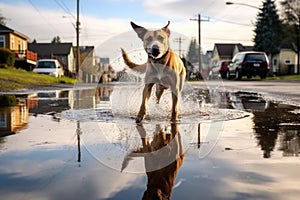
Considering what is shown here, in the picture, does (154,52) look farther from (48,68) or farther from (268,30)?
(268,30)

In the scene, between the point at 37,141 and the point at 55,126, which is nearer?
the point at 37,141

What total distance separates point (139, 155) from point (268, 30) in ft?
196

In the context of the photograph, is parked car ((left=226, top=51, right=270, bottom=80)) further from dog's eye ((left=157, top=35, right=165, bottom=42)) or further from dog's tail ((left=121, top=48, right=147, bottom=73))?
dog's eye ((left=157, top=35, right=165, bottom=42))

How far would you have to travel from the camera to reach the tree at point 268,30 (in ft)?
194

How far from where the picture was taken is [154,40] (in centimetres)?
513

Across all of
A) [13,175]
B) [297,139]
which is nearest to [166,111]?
[297,139]

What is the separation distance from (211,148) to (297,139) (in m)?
1.04

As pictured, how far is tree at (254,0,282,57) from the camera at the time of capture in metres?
59.1

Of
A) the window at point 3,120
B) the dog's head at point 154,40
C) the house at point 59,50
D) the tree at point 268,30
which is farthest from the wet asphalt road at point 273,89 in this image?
the house at point 59,50

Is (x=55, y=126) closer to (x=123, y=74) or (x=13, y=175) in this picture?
(x=123, y=74)

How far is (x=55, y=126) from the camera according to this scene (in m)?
5.09

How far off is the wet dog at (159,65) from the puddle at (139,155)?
37cm

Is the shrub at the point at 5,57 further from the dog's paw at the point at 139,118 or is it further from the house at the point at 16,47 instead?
the dog's paw at the point at 139,118

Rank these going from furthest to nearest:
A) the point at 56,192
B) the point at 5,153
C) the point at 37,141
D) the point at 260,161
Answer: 1. the point at 37,141
2. the point at 5,153
3. the point at 260,161
4. the point at 56,192
